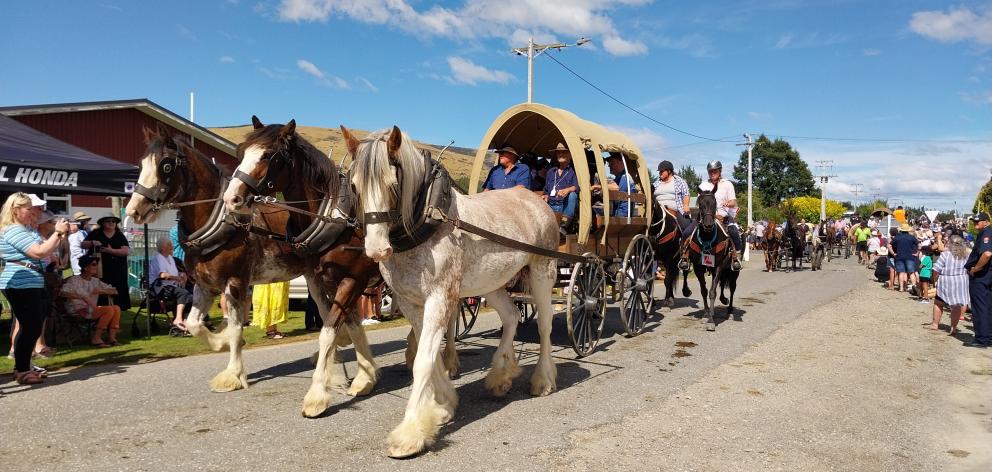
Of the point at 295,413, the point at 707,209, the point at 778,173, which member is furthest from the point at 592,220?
the point at 778,173

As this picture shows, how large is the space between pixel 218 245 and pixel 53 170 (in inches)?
138

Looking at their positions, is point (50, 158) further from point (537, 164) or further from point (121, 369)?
point (537, 164)

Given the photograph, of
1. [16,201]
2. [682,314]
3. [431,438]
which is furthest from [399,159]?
[682,314]

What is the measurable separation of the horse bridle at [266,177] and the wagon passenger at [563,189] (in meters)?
3.07

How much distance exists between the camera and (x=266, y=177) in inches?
189

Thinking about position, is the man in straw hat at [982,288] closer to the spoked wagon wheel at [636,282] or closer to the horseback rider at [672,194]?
the horseback rider at [672,194]

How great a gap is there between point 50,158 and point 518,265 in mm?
6439

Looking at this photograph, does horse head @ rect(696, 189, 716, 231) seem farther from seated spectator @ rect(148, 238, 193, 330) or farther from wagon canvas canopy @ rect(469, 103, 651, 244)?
seated spectator @ rect(148, 238, 193, 330)

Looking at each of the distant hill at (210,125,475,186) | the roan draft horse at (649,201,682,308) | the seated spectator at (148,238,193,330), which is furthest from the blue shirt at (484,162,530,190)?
the distant hill at (210,125,475,186)

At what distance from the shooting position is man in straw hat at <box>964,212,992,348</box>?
783 cm

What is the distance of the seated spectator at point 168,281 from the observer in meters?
8.94

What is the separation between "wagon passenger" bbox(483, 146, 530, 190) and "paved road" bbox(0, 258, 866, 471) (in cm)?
202

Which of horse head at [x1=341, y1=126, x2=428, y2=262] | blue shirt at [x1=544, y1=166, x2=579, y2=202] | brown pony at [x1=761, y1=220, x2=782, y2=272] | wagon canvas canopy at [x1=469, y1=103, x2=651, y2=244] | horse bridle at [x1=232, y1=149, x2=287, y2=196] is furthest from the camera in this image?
brown pony at [x1=761, y1=220, x2=782, y2=272]

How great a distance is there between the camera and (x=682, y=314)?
34.0 ft
